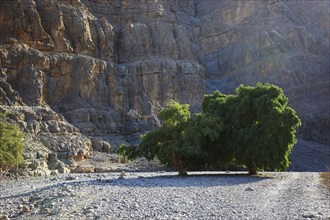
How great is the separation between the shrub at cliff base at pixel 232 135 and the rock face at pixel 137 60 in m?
32.6

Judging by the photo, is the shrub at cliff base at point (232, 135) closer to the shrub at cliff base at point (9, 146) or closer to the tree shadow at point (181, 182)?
the tree shadow at point (181, 182)

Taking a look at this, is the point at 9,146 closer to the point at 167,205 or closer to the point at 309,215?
the point at 167,205

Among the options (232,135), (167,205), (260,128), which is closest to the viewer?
(167,205)

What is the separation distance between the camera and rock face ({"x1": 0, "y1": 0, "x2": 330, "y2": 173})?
245 ft

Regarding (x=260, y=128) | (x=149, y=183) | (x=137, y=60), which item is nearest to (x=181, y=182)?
(x=149, y=183)

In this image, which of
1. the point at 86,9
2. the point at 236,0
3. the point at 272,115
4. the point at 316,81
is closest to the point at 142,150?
the point at 272,115

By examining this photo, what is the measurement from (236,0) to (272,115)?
285 ft

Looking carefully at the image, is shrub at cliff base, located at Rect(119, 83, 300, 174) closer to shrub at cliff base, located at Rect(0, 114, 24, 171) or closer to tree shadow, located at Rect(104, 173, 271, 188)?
tree shadow, located at Rect(104, 173, 271, 188)

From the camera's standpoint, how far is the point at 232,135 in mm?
34031

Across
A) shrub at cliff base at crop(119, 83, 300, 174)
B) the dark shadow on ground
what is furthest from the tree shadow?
shrub at cliff base at crop(119, 83, 300, 174)

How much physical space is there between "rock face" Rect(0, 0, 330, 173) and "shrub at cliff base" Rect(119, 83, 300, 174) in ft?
107

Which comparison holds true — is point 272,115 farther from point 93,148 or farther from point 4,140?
point 93,148

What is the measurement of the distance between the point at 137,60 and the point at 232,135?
198 feet

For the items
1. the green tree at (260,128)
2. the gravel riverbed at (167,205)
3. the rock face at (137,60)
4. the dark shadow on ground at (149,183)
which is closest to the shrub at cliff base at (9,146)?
the dark shadow on ground at (149,183)
